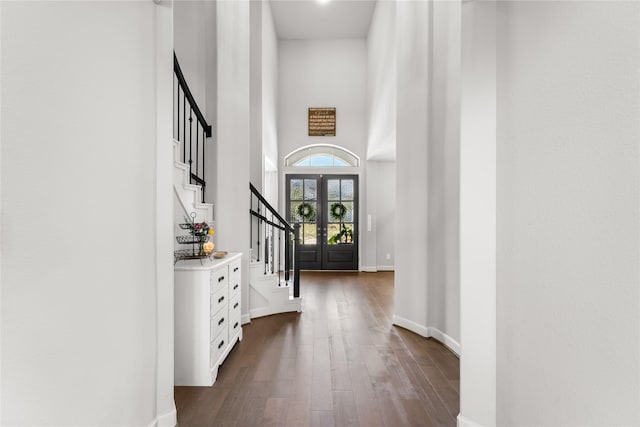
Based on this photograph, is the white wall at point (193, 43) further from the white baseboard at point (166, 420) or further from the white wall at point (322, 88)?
the white wall at point (322, 88)

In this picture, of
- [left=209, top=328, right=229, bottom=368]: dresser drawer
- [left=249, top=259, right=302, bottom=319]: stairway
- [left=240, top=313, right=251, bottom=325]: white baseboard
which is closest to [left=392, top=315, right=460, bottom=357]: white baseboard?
[left=249, top=259, right=302, bottom=319]: stairway

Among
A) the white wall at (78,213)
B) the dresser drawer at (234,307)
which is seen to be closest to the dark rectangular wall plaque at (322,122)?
the dresser drawer at (234,307)

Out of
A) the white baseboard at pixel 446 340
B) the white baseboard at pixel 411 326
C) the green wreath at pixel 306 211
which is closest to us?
the white baseboard at pixel 446 340

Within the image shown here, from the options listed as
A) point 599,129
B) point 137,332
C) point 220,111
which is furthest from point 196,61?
point 599,129

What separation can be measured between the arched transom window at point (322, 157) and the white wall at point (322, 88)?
17 cm

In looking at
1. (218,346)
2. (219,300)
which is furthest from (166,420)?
(219,300)

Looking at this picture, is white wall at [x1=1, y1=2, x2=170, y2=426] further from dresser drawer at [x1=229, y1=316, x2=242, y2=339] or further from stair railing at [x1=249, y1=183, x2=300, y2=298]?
stair railing at [x1=249, y1=183, x2=300, y2=298]

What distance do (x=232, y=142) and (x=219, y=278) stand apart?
5.57 feet

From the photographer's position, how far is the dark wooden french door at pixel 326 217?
7398 millimetres

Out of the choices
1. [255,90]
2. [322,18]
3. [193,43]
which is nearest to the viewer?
[193,43]

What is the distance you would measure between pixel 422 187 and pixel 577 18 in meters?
2.31

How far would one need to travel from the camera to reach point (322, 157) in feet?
24.7

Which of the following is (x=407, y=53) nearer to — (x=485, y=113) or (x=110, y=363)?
(x=485, y=113)

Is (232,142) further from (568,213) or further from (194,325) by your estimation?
(568,213)
